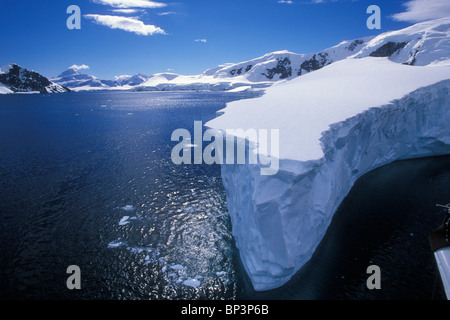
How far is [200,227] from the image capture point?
41.7 ft

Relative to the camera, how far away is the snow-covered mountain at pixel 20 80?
14538 centimetres

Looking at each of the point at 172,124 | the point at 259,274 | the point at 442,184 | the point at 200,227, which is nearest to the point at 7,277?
the point at 200,227

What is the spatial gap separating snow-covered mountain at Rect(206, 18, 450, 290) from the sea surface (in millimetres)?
1108

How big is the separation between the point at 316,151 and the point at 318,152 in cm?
10

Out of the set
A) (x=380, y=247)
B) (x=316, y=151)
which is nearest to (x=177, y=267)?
(x=316, y=151)

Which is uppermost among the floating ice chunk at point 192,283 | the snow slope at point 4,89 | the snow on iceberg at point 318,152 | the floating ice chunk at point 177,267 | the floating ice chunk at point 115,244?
the snow slope at point 4,89

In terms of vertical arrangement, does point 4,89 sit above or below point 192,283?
above

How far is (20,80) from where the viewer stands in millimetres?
151500

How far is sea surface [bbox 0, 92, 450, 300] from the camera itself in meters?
9.20

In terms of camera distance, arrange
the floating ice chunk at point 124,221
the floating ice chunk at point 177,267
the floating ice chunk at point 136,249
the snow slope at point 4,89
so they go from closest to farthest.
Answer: the floating ice chunk at point 177,267 < the floating ice chunk at point 136,249 < the floating ice chunk at point 124,221 < the snow slope at point 4,89

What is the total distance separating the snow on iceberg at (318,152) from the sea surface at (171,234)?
42.3 inches
